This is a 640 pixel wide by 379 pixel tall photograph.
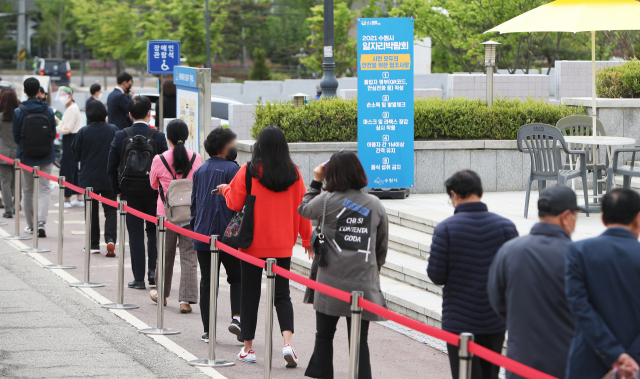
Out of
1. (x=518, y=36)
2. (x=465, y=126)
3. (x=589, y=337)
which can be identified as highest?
(x=518, y=36)

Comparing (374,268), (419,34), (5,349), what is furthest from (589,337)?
(419,34)

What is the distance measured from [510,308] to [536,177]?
19.0 ft

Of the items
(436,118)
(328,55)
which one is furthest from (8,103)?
(436,118)

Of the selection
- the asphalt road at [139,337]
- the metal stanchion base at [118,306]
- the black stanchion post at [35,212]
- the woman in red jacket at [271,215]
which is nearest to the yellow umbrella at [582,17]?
the asphalt road at [139,337]

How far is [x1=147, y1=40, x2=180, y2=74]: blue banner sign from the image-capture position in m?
14.1

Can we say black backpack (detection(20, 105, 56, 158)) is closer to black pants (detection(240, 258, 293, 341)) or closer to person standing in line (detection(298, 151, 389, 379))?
black pants (detection(240, 258, 293, 341))

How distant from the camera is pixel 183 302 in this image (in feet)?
26.2

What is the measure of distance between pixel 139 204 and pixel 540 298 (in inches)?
234

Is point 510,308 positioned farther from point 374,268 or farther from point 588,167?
point 588,167

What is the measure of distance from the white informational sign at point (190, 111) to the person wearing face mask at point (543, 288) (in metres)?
7.35

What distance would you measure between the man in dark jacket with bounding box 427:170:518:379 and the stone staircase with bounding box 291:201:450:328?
2.66 metres

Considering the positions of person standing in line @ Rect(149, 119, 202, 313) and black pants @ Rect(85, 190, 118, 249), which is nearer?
person standing in line @ Rect(149, 119, 202, 313)

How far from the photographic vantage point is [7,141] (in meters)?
12.8

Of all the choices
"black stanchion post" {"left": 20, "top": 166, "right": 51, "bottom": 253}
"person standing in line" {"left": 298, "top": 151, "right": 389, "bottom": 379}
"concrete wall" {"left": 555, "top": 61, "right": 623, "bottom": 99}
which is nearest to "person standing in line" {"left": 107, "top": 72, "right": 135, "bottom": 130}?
"black stanchion post" {"left": 20, "top": 166, "right": 51, "bottom": 253}
